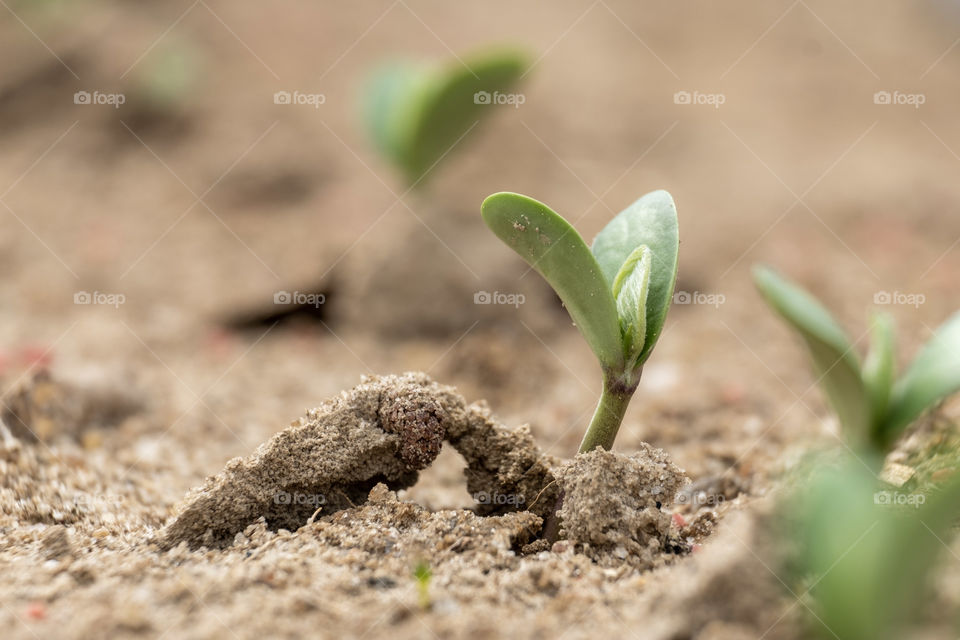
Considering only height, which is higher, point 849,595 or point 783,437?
point 783,437

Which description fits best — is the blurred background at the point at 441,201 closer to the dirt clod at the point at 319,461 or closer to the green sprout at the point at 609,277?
the dirt clod at the point at 319,461

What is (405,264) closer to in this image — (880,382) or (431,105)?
(431,105)

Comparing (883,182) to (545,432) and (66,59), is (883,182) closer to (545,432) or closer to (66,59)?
(545,432)

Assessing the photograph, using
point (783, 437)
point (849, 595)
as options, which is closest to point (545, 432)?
point (783, 437)

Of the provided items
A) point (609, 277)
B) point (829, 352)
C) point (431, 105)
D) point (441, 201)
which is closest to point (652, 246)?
point (609, 277)

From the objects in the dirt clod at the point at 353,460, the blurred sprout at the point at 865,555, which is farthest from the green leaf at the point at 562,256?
the blurred sprout at the point at 865,555

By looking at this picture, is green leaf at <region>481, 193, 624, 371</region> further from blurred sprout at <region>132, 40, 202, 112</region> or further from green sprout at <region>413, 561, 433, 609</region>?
blurred sprout at <region>132, 40, 202, 112</region>
